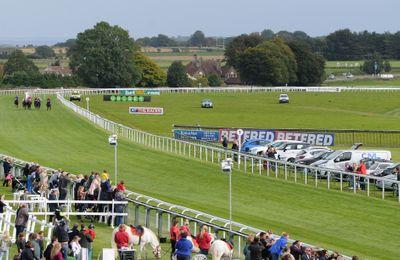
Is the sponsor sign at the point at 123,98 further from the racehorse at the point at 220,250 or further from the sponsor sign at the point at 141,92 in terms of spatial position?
the racehorse at the point at 220,250

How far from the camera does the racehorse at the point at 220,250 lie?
20375 mm

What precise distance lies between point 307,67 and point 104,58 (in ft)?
98.4

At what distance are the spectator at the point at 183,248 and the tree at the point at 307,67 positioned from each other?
5470 inches

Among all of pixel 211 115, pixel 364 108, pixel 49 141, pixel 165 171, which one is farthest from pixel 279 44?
pixel 165 171

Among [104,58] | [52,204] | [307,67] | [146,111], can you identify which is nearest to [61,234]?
[52,204]

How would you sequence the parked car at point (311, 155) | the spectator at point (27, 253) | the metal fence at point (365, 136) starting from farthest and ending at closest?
the metal fence at point (365, 136)
the parked car at point (311, 155)
the spectator at point (27, 253)

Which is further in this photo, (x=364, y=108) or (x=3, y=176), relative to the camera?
(x=364, y=108)

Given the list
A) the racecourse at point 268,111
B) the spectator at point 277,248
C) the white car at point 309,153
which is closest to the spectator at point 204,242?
the spectator at point 277,248

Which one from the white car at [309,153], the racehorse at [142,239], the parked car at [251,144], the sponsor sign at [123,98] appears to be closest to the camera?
the racehorse at [142,239]

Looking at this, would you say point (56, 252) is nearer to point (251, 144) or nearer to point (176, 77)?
point (251, 144)

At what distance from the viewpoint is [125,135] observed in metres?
57.5

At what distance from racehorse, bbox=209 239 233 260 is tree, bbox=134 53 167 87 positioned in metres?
133

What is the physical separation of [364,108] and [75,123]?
3626 cm

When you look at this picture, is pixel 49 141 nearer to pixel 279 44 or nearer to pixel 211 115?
pixel 211 115
